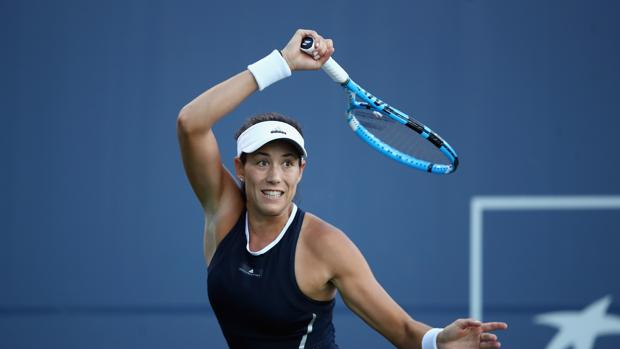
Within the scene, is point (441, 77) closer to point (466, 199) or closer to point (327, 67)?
point (466, 199)

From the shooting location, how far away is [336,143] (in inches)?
189

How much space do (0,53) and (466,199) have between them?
7.69 feet

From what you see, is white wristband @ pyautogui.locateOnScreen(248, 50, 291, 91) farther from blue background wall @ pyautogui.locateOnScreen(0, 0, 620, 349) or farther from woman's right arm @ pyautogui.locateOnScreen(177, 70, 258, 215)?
blue background wall @ pyautogui.locateOnScreen(0, 0, 620, 349)

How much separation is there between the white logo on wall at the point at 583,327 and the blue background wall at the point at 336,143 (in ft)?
0.15

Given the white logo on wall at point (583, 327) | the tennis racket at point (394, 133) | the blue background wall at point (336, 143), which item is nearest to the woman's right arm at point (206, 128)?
the tennis racket at point (394, 133)

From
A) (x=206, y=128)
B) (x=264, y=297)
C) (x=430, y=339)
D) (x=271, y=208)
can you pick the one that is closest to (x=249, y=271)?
(x=264, y=297)

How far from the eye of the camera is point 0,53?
473 cm

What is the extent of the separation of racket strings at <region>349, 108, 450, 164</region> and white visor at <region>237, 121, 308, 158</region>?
0.52 meters

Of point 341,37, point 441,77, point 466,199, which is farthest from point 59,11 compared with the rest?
point 466,199

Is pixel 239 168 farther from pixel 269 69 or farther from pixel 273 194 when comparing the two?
pixel 269 69

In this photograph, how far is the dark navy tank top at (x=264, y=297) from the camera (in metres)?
2.88

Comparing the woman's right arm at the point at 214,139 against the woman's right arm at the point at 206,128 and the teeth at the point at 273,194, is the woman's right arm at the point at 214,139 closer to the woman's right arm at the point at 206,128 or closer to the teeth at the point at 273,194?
the woman's right arm at the point at 206,128

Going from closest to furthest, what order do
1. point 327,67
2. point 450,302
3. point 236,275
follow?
1. point 236,275
2. point 327,67
3. point 450,302

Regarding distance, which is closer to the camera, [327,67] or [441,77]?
[327,67]
